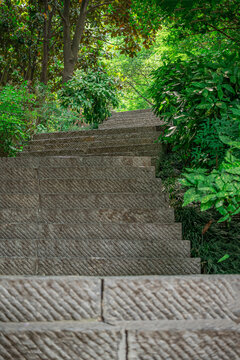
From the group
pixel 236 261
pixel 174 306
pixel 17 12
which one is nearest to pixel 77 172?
pixel 236 261

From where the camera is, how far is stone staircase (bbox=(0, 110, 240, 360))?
1248 millimetres

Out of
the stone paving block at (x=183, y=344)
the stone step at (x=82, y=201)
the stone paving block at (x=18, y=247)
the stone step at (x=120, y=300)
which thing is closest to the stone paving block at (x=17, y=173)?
the stone step at (x=82, y=201)

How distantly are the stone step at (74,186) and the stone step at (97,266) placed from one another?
1.13 metres

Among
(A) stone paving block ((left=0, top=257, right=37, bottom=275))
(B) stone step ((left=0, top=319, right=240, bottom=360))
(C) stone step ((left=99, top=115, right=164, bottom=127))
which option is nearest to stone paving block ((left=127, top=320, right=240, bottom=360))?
(B) stone step ((left=0, top=319, right=240, bottom=360))

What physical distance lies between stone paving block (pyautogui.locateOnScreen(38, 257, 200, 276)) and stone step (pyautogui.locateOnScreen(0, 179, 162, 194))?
113 cm

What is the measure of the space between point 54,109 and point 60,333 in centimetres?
828

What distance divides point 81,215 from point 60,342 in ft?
6.78

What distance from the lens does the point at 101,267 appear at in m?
2.79

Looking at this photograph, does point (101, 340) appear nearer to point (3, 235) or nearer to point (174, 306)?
point (174, 306)

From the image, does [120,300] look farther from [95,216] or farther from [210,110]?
[210,110]

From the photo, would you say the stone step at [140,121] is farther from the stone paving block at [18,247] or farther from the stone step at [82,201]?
the stone paving block at [18,247]

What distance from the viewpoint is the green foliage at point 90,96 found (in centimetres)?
873

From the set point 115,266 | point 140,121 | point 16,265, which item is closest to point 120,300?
point 115,266

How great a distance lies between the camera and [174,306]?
1.35m
